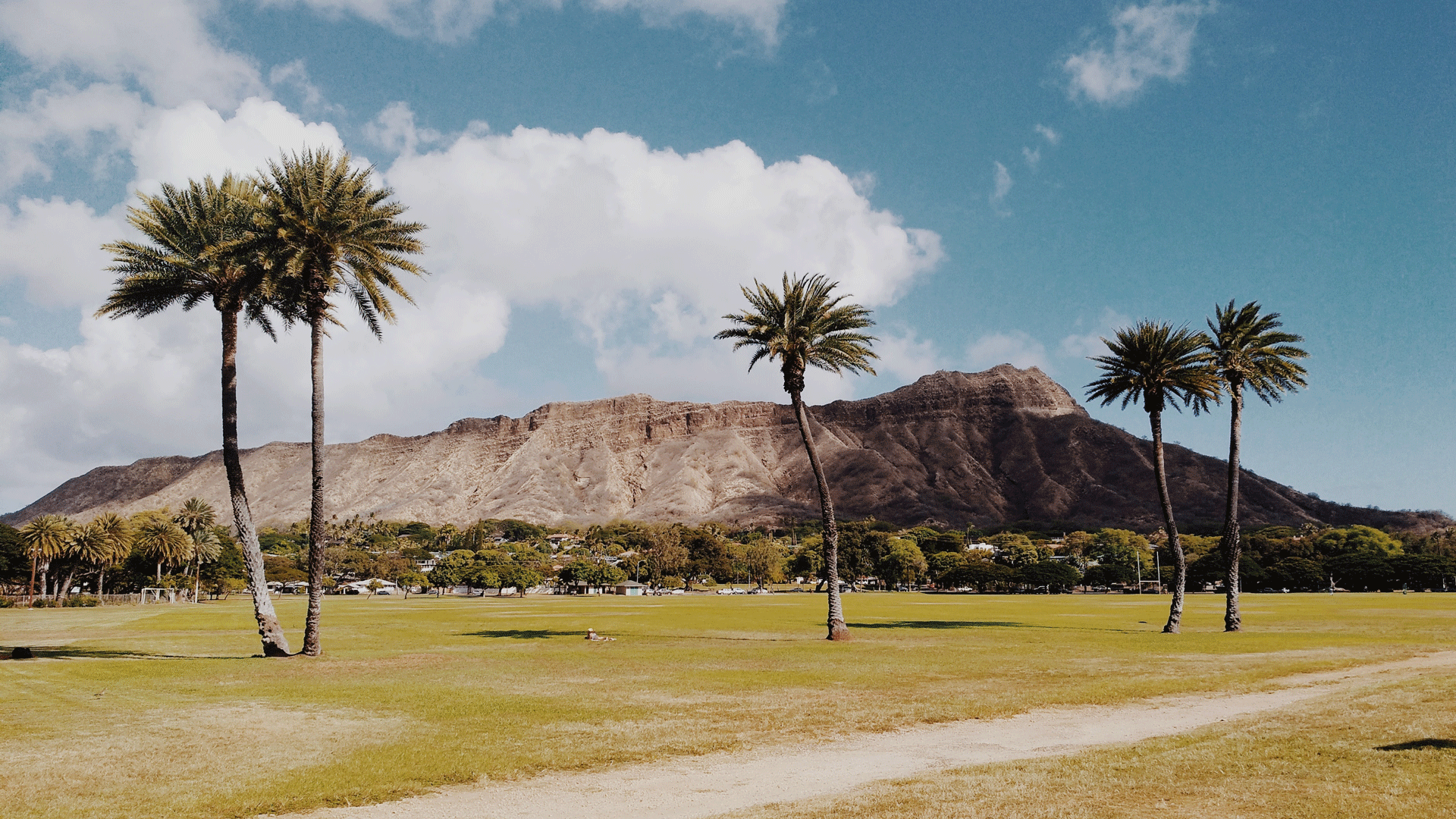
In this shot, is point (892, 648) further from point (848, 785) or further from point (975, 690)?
point (848, 785)

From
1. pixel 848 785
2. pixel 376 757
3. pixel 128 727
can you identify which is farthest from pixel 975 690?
pixel 128 727

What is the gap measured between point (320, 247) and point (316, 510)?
937cm

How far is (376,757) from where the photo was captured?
13922mm

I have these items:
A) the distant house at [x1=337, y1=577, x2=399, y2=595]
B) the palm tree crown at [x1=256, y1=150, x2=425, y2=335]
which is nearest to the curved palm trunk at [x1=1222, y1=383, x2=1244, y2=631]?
the palm tree crown at [x1=256, y1=150, x2=425, y2=335]

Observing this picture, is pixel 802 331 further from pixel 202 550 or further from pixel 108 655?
pixel 202 550

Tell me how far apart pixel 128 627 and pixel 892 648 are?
145 feet

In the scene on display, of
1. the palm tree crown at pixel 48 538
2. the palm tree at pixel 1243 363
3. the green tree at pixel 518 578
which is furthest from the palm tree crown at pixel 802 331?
the green tree at pixel 518 578

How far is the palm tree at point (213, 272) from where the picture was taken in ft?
102

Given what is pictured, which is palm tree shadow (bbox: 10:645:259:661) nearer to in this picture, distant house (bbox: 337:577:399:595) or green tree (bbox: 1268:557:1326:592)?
distant house (bbox: 337:577:399:595)

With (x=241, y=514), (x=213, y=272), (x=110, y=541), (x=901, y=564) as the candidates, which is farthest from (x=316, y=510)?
(x=901, y=564)

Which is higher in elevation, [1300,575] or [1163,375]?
[1163,375]

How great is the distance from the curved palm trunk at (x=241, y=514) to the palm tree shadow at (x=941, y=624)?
28.9 metres

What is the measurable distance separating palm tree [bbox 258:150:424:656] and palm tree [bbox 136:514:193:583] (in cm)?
9623

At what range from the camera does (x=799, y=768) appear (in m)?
13.3
